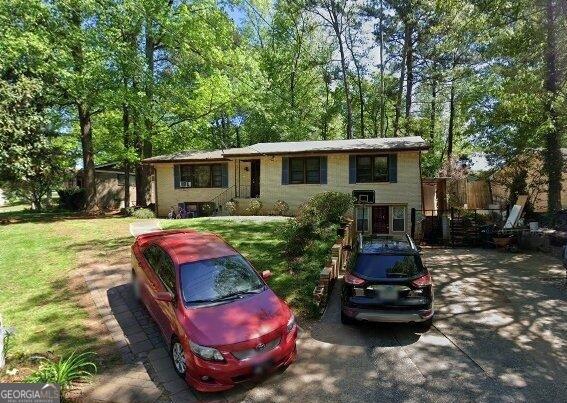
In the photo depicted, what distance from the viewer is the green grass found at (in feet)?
21.1

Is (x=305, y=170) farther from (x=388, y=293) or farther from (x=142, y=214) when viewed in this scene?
(x=388, y=293)

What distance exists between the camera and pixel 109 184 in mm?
30375

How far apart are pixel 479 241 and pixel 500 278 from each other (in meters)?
5.87

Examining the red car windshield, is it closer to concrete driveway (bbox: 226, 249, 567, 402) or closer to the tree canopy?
concrete driveway (bbox: 226, 249, 567, 402)

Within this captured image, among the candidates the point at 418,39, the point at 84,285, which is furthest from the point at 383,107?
the point at 84,285

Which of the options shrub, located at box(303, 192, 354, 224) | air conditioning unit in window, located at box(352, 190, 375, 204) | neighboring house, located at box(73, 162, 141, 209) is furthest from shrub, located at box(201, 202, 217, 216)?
neighboring house, located at box(73, 162, 141, 209)

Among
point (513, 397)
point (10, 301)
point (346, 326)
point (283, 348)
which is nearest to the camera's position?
point (513, 397)

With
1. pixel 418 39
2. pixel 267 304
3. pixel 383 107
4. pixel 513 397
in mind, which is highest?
pixel 418 39

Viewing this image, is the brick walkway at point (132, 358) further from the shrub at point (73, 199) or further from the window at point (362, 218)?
the shrub at point (73, 199)

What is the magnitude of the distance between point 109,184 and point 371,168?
881 inches

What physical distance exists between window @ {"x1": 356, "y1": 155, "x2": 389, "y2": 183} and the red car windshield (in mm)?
13578

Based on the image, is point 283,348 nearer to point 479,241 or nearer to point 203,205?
point 479,241

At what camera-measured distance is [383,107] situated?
3056 cm

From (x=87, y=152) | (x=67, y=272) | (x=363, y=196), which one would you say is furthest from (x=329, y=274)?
(x=87, y=152)
